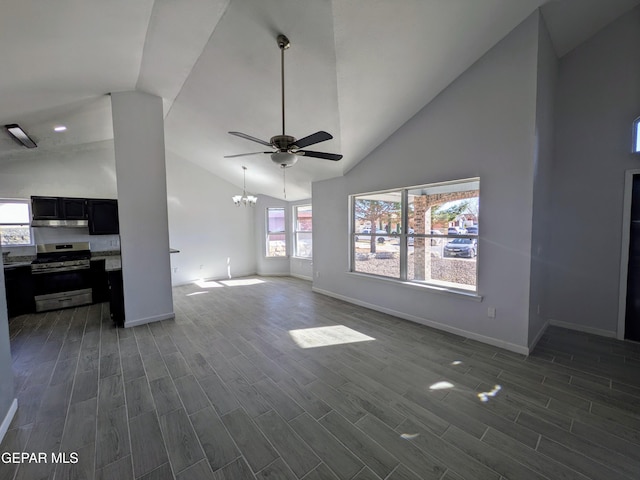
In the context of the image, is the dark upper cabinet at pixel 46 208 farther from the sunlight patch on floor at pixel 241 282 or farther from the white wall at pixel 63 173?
the sunlight patch on floor at pixel 241 282

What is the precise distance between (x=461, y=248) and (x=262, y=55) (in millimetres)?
3434

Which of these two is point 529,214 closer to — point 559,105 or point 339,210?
point 559,105

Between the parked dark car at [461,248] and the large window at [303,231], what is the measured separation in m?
4.03

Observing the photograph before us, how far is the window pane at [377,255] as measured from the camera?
427 centimetres

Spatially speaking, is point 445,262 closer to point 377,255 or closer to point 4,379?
point 377,255

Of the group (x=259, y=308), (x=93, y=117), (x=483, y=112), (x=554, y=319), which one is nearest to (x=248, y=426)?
(x=259, y=308)

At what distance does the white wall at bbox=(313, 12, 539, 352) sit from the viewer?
2.78 meters

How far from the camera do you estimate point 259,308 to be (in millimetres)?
4664

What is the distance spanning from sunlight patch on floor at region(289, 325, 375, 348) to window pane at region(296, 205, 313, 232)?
12.6ft


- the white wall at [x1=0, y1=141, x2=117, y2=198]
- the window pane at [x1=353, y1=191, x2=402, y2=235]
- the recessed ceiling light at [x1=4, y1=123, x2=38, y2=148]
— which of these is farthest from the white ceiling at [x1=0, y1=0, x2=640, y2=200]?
the window pane at [x1=353, y1=191, x2=402, y2=235]

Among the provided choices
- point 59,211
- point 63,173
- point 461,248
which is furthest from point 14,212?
point 461,248

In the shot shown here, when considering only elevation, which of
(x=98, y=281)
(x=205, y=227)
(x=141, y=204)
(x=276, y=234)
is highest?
(x=141, y=204)

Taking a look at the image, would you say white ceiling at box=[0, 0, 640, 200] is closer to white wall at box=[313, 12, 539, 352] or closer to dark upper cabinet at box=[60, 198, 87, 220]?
white wall at box=[313, 12, 539, 352]

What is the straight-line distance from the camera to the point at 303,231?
24.0ft
